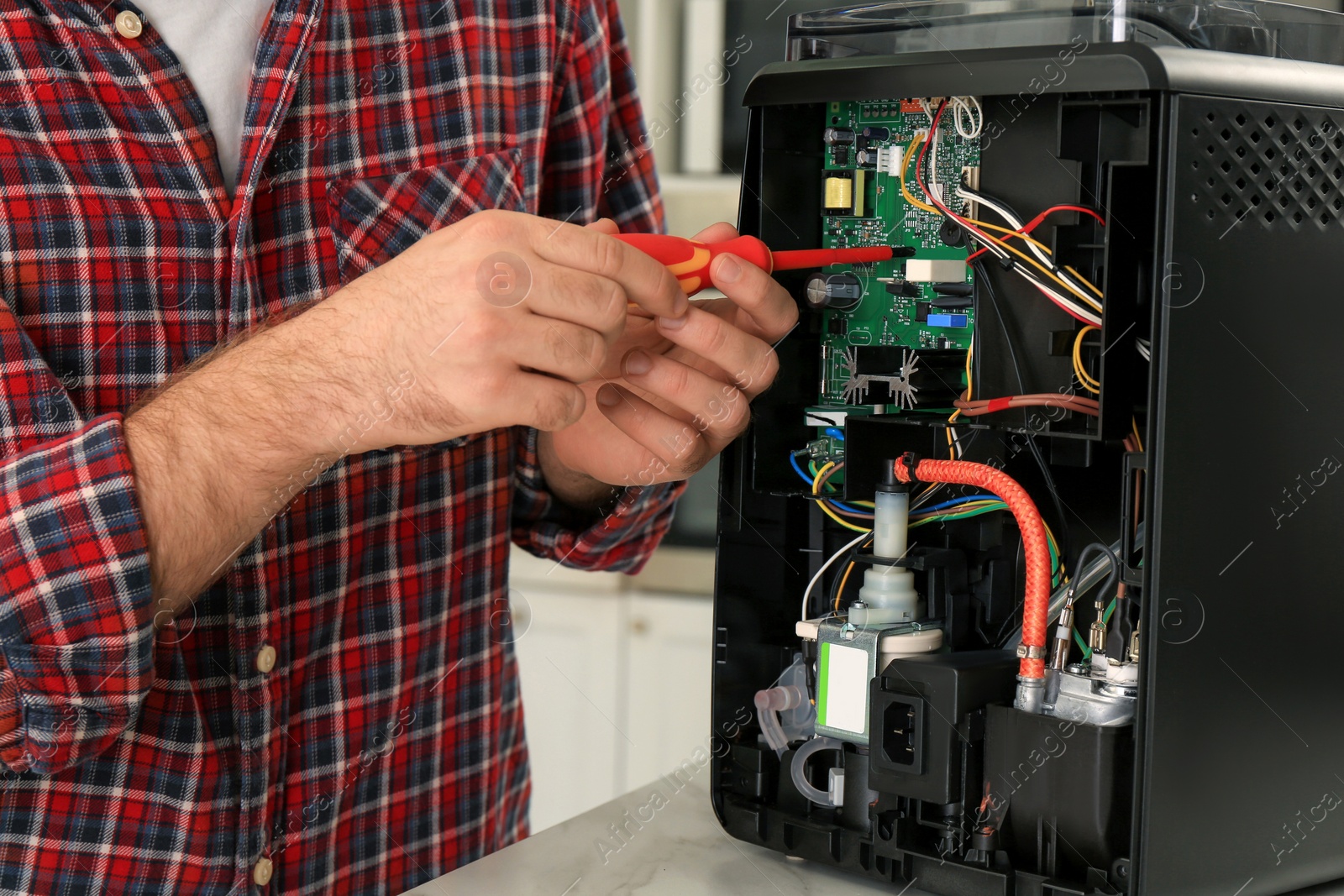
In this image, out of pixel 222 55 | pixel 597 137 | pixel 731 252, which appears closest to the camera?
pixel 731 252

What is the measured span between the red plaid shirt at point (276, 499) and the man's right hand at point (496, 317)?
0.60 feet

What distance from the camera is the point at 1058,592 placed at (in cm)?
80

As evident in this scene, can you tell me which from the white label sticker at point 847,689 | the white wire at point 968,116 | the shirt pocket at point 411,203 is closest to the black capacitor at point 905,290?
the white wire at point 968,116

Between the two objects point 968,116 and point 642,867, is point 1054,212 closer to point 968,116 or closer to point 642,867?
point 968,116

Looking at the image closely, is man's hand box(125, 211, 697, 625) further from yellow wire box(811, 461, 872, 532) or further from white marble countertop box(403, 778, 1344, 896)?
white marble countertop box(403, 778, 1344, 896)

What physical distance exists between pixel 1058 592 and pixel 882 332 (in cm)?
21

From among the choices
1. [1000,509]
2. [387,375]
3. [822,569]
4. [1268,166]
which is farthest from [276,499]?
[1268,166]

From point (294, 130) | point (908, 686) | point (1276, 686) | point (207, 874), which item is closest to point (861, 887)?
point (908, 686)

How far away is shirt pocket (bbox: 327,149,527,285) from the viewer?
973 mm

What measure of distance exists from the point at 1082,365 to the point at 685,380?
0.83ft

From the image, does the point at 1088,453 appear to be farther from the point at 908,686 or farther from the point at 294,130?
the point at 294,130

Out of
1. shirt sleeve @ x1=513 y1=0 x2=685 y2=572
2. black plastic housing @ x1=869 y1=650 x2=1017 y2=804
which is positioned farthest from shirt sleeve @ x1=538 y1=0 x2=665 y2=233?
black plastic housing @ x1=869 y1=650 x2=1017 y2=804

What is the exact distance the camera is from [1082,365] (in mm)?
743

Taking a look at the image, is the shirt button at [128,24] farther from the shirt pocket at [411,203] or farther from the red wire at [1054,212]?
the red wire at [1054,212]
